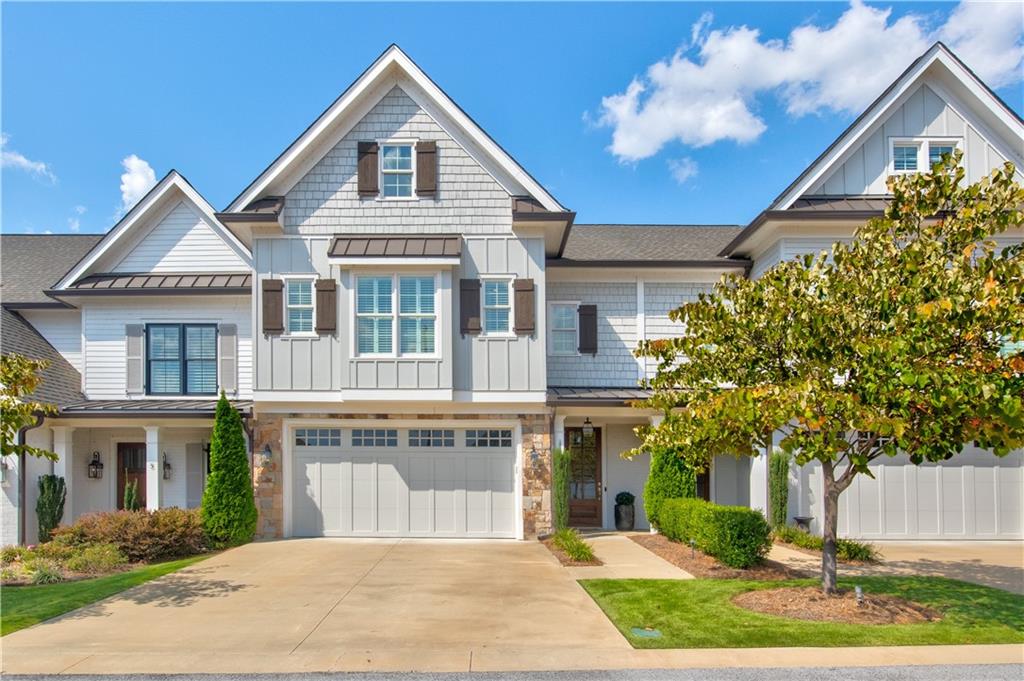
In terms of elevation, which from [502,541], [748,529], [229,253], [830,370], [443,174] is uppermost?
[443,174]

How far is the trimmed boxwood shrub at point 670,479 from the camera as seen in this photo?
571 inches

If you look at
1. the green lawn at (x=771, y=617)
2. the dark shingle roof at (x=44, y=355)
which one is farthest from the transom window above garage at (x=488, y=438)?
the dark shingle roof at (x=44, y=355)

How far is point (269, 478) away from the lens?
14.9 meters

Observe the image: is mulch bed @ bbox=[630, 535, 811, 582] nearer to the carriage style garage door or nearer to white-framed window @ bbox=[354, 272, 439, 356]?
the carriage style garage door

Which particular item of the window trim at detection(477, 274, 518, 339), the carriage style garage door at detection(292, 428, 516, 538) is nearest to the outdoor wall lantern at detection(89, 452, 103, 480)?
the carriage style garage door at detection(292, 428, 516, 538)

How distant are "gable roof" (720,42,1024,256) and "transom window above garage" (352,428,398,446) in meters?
9.00

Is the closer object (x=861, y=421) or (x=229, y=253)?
(x=861, y=421)

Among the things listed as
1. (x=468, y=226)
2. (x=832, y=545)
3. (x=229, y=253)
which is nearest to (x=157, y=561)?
(x=229, y=253)

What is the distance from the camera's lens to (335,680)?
658 centimetres

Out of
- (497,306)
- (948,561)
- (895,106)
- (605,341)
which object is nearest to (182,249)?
(497,306)

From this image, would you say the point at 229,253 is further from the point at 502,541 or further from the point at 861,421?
the point at 861,421

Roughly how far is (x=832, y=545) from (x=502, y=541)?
727 cm

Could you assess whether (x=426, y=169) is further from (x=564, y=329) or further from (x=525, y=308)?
(x=564, y=329)

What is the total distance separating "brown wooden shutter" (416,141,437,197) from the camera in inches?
589
